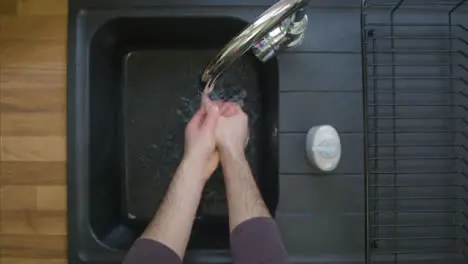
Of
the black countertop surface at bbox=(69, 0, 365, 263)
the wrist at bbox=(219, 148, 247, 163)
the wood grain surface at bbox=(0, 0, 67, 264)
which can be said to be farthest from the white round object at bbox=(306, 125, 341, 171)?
the wood grain surface at bbox=(0, 0, 67, 264)

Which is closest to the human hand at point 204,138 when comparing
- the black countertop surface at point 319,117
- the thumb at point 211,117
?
the thumb at point 211,117

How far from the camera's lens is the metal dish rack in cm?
91

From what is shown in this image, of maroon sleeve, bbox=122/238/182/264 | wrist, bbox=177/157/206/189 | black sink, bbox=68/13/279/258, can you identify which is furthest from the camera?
Answer: black sink, bbox=68/13/279/258

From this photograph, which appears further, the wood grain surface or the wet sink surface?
the wet sink surface

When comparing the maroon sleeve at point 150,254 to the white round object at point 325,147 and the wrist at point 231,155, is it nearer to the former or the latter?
the wrist at point 231,155

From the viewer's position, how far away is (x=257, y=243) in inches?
A: 31.7

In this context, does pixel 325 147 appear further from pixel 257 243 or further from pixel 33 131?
pixel 33 131

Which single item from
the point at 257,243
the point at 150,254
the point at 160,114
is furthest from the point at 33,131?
the point at 257,243

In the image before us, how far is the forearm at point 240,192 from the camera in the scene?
33.4 inches

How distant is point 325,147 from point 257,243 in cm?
22

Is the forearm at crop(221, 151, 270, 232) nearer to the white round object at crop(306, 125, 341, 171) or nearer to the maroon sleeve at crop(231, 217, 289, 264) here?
the maroon sleeve at crop(231, 217, 289, 264)

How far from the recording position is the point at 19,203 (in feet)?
3.07

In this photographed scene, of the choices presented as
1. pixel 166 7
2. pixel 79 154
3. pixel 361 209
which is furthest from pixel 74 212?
pixel 361 209

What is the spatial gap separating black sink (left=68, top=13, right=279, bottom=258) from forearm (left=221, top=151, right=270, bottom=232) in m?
0.10
